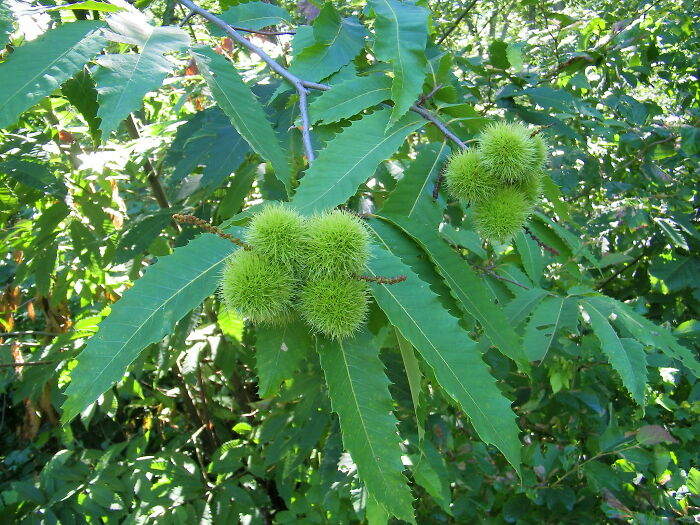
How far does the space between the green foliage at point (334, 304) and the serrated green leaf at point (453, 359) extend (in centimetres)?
4

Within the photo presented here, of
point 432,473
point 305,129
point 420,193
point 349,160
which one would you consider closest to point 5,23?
point 305,129

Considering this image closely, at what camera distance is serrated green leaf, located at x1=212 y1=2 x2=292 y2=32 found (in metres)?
1.66

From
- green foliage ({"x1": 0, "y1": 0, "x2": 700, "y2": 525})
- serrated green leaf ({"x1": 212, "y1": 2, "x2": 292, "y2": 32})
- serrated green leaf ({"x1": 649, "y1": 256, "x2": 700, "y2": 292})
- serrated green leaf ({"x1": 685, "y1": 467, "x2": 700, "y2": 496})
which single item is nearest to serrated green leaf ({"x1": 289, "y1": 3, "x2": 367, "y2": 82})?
green foliage ({"x1": 0, "y1": 0, "x2": 700, "y2": 525})

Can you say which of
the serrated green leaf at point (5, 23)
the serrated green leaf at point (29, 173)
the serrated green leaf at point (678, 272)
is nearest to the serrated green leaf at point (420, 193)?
the serrated green leaf at point (5, 23)

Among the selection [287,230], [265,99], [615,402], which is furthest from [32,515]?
[615,402]

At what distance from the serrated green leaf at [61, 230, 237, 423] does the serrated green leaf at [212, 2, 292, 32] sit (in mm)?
1017

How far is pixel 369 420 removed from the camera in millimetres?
819

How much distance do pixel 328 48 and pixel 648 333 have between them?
1.17 meters

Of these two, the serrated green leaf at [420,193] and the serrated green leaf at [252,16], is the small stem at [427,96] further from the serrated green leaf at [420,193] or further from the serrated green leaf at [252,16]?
the serrated green leaf at [252,16]

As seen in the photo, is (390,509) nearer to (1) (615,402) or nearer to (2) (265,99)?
(2) (265,99)

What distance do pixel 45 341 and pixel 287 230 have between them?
257 centimetres

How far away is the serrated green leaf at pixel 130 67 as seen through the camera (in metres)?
0.88

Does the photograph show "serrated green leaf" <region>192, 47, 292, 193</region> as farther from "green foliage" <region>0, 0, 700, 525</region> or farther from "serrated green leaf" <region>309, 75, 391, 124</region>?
"serrated green leaf" <region>309, 75, 391, 124</region>

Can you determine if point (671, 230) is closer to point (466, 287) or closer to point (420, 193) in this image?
point (420, 193)
